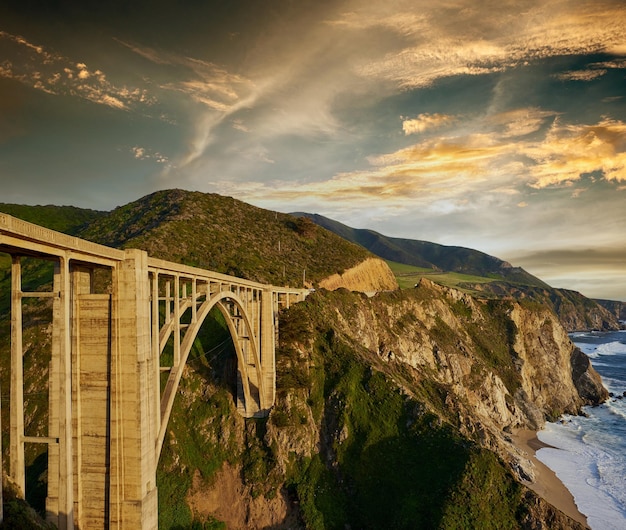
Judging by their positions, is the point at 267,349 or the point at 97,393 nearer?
the point at 97,393

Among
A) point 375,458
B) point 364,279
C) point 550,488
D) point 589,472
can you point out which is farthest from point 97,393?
point 364,279

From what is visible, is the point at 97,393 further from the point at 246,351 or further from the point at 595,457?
the point at 595,457

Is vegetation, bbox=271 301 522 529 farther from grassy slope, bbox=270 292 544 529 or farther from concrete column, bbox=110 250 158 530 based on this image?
concrete column, bbox=110 250 158 530


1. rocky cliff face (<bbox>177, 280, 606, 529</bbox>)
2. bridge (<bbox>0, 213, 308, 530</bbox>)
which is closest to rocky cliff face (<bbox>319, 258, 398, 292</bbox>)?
rocky cliff face (<bbox>177, 280, 606, 529</bbox>)

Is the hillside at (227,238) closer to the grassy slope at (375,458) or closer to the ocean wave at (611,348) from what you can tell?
the grassy slope at (375,458)

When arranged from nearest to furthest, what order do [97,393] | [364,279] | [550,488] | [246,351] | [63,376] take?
[63,376] < [97,393] < [246,351] < [550,488] < [364,279]

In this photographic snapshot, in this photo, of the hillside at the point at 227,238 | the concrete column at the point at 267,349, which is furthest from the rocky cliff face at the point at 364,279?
the concrete column at the point at 267,349
